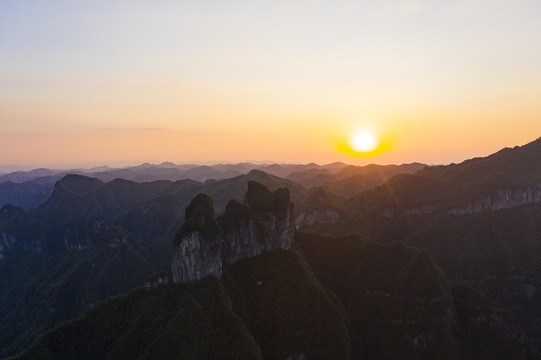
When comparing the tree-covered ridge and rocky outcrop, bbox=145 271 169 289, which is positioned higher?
the tree-covered ridge

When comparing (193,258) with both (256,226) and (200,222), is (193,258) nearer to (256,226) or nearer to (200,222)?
(200,222)

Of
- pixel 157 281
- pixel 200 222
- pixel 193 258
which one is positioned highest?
pixel 200 222

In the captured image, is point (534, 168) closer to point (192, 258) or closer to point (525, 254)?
point (525, 254)

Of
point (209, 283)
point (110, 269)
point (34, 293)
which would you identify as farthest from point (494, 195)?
point (34, 293)

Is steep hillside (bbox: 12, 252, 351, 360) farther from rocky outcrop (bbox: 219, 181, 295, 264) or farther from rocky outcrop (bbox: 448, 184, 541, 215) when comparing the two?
rocky outcrop (bbox: 448, 184, 541, 215)

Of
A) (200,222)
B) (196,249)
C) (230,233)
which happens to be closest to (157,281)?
(196,249)

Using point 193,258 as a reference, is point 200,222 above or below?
above

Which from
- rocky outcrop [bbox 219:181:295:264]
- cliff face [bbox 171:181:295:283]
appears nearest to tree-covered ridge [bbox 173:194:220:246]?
cliff face [bbox 171:181:295:283]

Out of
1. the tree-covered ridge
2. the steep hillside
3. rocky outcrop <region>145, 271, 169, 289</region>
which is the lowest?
the steep hillside

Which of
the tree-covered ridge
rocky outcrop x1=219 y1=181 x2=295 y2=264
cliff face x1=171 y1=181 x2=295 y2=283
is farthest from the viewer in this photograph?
rocky outcrop x1=219 y1=181 x2=295 y2=264
